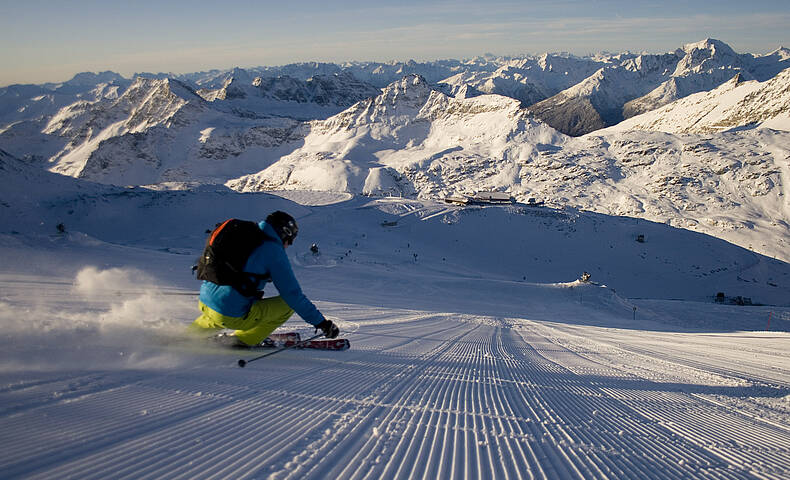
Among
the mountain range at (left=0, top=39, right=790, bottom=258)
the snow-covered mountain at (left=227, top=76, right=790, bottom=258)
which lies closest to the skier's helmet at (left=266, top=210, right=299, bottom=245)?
the mountain range at (left=0, top=39, right=790, bottom=258)

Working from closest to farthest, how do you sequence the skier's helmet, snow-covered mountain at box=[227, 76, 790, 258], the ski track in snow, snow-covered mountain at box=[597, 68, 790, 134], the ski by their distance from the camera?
1. the ski track in snow
2. the skier's helmet
3. the ski
4. snow-covered mountain at box=[227, 76, 790, 258]
5. snow-covered mountain at box=[597, 68, 790, 134]

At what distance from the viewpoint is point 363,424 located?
353 cm

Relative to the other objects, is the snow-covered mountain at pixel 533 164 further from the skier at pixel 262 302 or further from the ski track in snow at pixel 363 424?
the skier at pixel 262 302

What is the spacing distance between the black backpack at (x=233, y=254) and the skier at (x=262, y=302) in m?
0.05

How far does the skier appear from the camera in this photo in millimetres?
4656

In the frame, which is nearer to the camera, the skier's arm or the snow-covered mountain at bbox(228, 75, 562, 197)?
the skier's arm

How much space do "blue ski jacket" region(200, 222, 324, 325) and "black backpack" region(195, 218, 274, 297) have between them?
61 mm

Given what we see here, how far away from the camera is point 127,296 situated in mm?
8539

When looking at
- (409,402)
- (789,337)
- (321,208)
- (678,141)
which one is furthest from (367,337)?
(678,141)

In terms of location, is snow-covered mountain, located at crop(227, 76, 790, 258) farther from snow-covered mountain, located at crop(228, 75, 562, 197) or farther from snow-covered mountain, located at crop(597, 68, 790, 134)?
snow-covered mountain, located at crop(597, 68, 790, 134)

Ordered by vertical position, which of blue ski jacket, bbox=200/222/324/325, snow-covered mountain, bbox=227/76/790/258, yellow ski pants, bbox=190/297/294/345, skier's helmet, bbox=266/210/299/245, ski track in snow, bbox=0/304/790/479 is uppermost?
snow-covered mountain, bbox=227/76/790/258

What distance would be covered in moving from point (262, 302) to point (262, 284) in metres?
0.33

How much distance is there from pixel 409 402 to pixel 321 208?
53671mm

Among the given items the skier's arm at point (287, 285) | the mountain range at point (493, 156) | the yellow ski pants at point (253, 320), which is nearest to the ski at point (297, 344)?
the yellow ski pants at point (253, 320)
